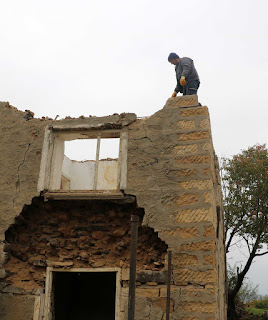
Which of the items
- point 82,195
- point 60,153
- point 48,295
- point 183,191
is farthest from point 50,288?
point 183,191

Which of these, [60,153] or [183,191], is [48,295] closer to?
[60,153]

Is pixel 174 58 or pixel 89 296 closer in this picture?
pixel 174 58

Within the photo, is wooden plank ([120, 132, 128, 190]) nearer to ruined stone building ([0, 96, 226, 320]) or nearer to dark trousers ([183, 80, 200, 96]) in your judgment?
ruined stone building ([0, 96, 226, 320])

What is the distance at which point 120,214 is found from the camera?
7133mm

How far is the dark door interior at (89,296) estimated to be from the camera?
32.7ft

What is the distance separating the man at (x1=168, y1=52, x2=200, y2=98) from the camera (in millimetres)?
8211

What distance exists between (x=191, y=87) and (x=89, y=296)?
19.8ft

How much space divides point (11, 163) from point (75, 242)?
1.93 m

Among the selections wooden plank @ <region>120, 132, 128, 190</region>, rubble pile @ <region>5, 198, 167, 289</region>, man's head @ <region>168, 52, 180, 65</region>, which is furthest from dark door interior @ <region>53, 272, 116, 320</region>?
man's head @ <region>168, 52, 180, 65</region>

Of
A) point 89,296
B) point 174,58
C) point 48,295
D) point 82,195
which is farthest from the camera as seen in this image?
point 89,296

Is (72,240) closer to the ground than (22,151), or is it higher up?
closer to the ground

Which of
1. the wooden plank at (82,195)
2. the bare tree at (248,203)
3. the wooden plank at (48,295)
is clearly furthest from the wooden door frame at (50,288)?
the bare tree at (248,203)

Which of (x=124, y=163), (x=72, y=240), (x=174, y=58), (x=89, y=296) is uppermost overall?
(x=174, y=58)

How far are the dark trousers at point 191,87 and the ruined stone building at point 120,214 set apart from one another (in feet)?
2.60
